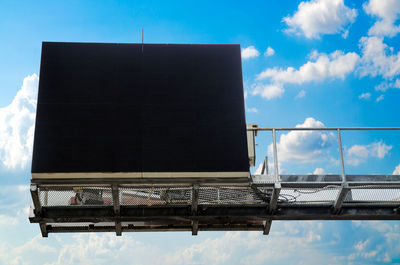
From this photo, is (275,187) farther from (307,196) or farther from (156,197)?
(156,197)

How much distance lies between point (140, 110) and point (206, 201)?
11.7 feet

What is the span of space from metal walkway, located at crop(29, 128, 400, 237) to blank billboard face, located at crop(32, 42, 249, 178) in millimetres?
595

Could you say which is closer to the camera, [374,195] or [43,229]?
[374,195]

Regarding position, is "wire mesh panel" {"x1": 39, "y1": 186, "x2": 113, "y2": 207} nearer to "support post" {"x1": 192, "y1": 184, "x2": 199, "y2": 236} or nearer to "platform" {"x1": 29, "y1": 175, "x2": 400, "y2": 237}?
"platform" {"x1": 29, "y1": 175, "x2": 400, "y2": 237}

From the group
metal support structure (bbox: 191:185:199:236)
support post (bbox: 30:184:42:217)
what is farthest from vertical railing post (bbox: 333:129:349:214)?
Answer: support post (bbox: 30:184:42:217)

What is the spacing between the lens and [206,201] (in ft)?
46.8

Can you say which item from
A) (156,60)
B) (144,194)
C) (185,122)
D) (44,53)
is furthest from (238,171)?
(44,53)

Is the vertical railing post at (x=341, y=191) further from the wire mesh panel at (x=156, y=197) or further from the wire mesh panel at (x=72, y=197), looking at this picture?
the wire mesh panel at (x=72, y=197)

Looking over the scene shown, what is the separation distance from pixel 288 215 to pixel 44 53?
9426 mm

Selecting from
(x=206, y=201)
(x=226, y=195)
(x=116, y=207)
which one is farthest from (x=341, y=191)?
(x=116, y=207)

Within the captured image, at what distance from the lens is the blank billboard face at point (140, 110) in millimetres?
13250

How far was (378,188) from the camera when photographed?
46.7 ft

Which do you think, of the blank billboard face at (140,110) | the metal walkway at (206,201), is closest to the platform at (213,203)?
the metal walkway at (206,201)

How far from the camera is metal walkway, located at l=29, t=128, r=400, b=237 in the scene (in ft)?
44.1
